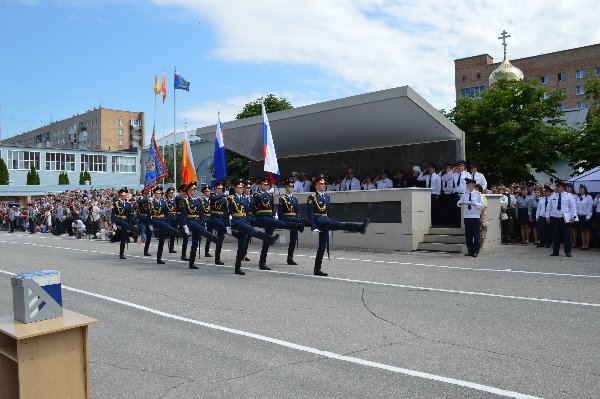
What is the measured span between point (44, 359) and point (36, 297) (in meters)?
0.37

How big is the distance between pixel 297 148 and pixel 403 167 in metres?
5.33

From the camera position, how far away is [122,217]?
15.9m

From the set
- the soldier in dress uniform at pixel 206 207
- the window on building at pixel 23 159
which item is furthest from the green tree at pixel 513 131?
the window on building at pixel 23 159

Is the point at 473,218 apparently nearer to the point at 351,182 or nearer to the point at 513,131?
the point at 351,182

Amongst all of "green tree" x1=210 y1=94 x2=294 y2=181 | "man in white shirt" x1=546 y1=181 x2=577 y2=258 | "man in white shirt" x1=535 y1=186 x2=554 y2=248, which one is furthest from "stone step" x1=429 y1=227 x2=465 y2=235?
"green tree" x1=210 y1=94 x2=294 y2=181

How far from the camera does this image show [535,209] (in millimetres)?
16844

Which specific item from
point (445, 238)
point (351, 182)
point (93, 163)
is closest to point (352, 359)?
point (445, 238)

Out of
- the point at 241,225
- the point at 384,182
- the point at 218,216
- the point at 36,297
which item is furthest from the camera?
the point at 384,182

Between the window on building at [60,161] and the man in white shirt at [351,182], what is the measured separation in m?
65.4

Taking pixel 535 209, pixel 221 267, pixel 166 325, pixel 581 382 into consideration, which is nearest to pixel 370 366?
pixel 581 382

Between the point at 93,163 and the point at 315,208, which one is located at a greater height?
the point at 93,163

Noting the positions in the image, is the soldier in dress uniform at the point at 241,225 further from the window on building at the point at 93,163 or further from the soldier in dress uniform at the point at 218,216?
the window on building at the point at 93,163

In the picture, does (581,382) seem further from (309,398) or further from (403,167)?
(403,167)

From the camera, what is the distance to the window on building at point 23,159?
7200 centimetres
